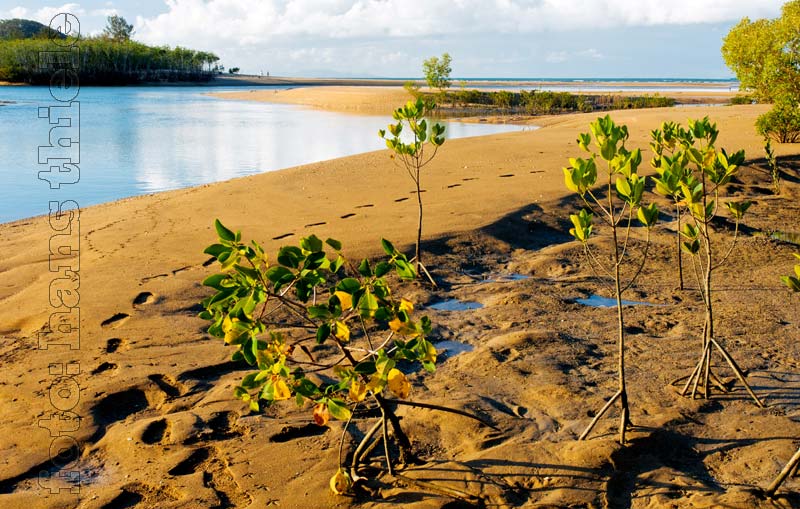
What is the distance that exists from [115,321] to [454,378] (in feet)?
9.19

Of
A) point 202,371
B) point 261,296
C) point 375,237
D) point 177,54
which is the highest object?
point 177,54

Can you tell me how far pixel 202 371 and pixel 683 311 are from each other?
3.85 m

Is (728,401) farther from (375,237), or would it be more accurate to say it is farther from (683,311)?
(375,237)

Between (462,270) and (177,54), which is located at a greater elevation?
(177,54)

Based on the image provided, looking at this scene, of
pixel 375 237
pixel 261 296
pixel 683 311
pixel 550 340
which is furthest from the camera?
pixel 375 237

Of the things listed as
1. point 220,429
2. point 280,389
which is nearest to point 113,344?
point 220,429

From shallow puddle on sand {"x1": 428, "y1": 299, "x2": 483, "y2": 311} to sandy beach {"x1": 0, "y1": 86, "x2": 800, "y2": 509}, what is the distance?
11 cm

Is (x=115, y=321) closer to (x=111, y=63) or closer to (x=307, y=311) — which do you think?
(x=307, y=311)

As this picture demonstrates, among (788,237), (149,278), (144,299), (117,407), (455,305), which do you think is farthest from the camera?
(788,237)

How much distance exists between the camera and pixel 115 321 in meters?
5.79

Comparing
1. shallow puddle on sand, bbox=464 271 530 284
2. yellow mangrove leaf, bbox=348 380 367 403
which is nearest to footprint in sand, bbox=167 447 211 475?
yellow mangrove leaf, bbox=348 380 367 403

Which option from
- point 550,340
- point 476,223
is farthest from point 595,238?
point 550,340

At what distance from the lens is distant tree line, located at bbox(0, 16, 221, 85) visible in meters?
68.6

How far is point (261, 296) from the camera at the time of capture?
9.24 ft
